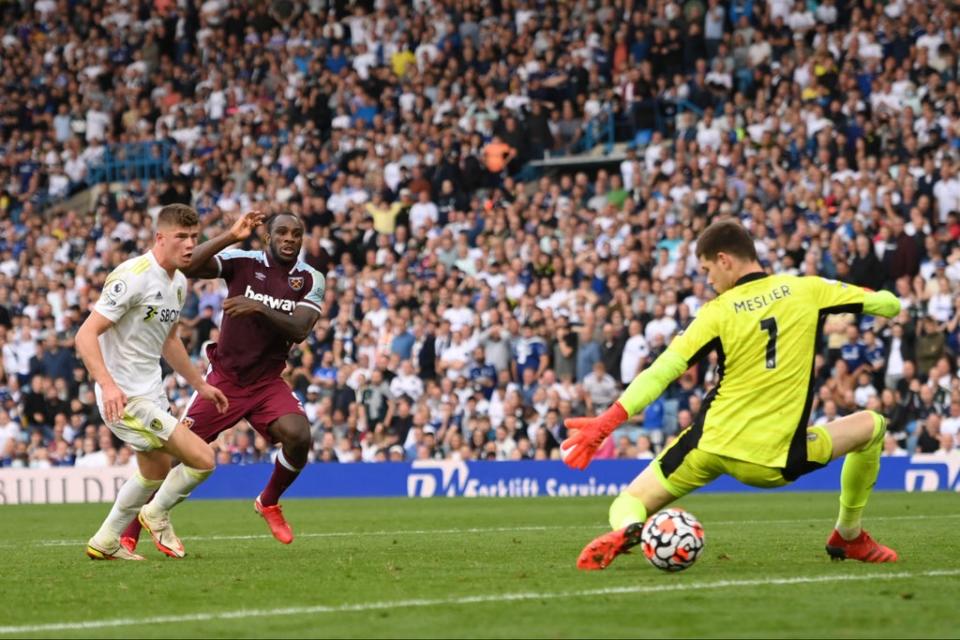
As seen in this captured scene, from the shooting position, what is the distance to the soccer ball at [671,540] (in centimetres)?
881

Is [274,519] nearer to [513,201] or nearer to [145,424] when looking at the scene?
[145,424]

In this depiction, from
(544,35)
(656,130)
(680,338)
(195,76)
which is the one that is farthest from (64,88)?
(680,338)

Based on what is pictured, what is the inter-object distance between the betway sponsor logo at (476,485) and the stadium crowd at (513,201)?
53 cm

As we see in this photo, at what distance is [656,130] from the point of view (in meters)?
28.9

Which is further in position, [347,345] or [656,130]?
[656,130]

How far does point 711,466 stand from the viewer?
29.3 feet

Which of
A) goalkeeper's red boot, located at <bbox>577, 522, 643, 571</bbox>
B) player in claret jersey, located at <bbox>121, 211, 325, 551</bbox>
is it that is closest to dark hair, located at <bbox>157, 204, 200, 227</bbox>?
player in claret jersey, located at <bbox>121, 211, 325, 551</bbox>

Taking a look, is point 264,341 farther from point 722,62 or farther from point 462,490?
point 722,62

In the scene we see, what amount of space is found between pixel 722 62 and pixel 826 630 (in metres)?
22.7

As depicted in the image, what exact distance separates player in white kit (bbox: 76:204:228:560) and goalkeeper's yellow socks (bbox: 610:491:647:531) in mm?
3144

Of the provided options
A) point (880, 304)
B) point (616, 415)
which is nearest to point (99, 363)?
point (616, 415)

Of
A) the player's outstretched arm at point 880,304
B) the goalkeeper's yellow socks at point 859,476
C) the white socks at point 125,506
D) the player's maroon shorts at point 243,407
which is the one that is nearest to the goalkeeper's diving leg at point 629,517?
the goalkeeper's yellow socks at point 859,476

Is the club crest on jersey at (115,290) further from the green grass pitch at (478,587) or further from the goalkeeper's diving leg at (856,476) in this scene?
the goalkeeper's diving leg at (856,476)

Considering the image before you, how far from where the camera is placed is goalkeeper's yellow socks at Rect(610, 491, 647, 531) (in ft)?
29.2
